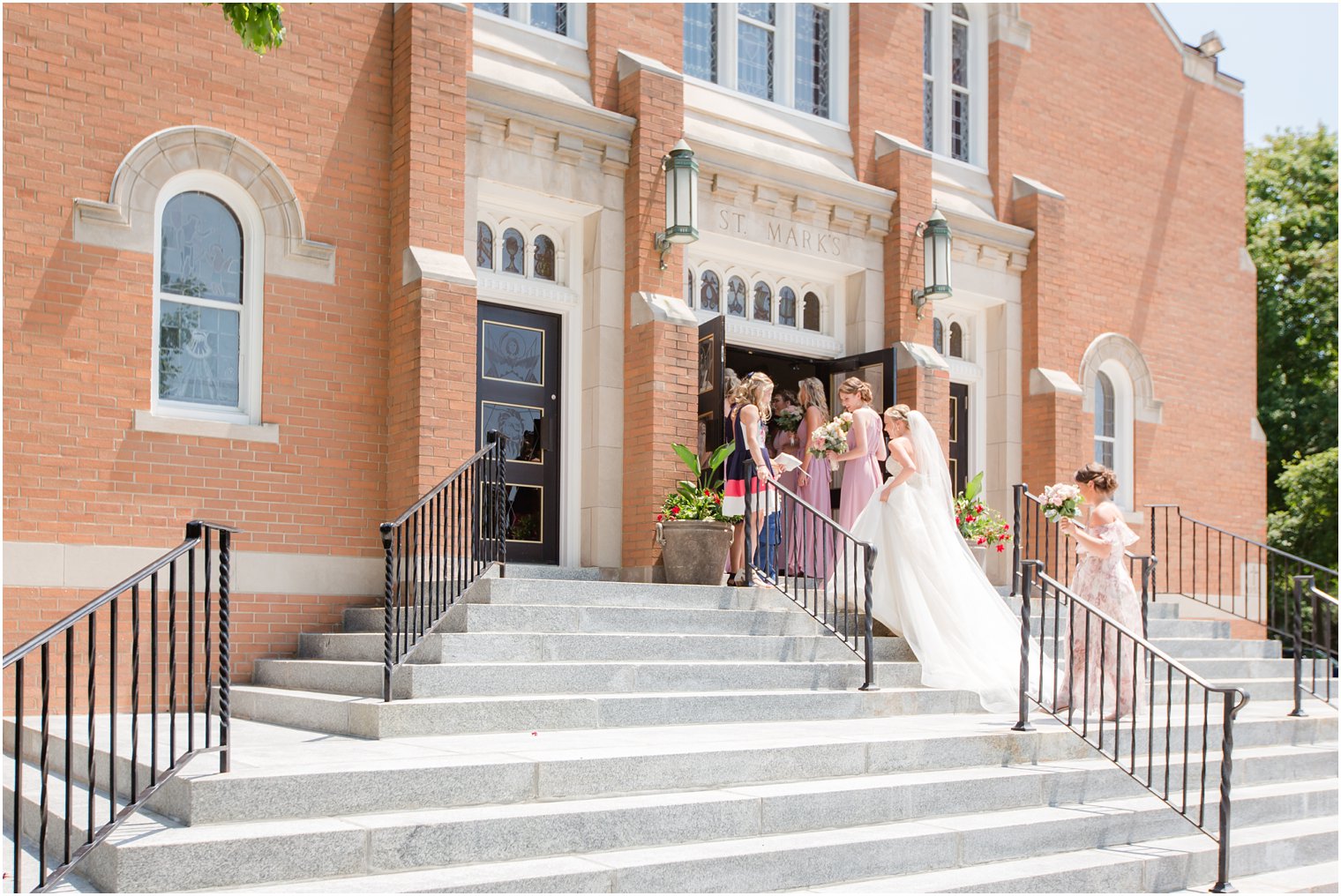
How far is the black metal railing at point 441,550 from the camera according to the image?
307 inches

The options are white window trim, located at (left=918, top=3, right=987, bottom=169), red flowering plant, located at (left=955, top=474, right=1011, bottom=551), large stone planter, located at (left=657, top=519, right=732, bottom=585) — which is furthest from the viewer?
white window trim, located at (left=918, top=3, right=987, bottom=169)

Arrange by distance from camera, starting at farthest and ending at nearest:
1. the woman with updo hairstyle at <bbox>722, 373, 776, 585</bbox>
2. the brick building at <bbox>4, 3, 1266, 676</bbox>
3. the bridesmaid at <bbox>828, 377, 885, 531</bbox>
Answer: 1. the bridesmaid at <bbox>828, 377, 885, 531</bbox>
2. the woman with updo hairstyle at <bbox>722, 373, 776, 585</bbox>
3. the brick building at <bbox>4, 3, 1266, 676</bbox>

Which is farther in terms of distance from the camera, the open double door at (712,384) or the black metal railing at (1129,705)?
the open double door at (712,384)

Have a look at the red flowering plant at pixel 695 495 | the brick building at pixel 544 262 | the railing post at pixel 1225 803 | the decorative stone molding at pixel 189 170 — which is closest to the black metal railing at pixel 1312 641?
the railing post at pixel 1225 803

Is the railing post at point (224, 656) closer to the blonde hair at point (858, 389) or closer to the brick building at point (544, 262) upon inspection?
the brick building at point (544, 262)

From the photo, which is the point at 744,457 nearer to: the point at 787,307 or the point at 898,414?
the point at 898,414

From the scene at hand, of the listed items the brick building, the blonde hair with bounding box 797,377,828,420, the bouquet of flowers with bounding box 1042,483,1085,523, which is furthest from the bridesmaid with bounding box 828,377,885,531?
the bouquet of flowers with bounding box 1042,483,1085,523

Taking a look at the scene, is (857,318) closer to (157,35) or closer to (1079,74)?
(1079,74)

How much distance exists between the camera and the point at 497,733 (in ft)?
24.1

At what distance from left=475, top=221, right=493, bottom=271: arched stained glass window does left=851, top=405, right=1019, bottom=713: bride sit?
3.89m

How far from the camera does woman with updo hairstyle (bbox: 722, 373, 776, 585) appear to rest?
1119 cm

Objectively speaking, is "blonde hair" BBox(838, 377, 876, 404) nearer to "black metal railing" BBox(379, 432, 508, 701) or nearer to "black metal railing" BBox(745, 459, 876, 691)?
"black metal railing" BBox(745, 459, 876, 691)

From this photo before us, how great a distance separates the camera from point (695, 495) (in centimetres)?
1135

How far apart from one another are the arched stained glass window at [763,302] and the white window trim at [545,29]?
3117 millimetres
